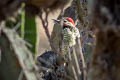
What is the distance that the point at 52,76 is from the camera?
15.4ft

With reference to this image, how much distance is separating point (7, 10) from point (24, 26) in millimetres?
273

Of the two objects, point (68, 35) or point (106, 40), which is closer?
point (106, 40)

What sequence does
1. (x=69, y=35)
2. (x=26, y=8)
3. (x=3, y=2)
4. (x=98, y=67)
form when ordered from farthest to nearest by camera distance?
(x=69, y=35) < (x=26, y=8) < (x=98, y=67) < (x=3, y=2)

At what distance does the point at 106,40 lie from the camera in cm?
153

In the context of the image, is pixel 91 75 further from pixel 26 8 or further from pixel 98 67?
pixel 26 8

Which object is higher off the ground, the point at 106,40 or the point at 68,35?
the point at 106,40

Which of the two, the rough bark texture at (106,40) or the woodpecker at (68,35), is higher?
the rough bark texture at (106,40)

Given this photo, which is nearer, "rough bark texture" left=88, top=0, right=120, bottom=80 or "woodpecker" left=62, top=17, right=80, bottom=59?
"rough bark texture" left=88, top=0, right=120, bottom=80

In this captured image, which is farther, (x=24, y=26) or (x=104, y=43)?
(x=24, y=26)

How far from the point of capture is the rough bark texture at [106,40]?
4.77ft

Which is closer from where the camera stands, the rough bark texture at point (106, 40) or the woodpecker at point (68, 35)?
the rough bark texture at point (106, 40)

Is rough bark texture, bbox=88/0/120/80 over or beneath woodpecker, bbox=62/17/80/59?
over

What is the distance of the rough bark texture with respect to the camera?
145cm

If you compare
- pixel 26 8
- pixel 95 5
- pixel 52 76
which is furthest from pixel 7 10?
pixel 52 76
